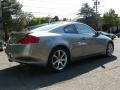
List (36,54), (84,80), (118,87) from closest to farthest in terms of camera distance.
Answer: (118,87) < (84,80) < (36,54)

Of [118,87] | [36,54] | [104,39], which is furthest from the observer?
[104,39]

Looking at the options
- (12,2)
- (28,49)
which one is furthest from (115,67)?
(12,2)

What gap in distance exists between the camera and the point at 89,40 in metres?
8.90

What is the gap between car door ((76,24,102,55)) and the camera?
8.68 meters

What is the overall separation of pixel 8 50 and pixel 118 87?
3337 mm

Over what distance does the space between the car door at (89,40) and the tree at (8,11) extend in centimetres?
3790

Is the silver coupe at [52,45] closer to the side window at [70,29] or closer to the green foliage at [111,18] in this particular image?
the side window at [70,29]

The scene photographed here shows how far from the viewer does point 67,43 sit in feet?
26.1

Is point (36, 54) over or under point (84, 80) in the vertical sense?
over

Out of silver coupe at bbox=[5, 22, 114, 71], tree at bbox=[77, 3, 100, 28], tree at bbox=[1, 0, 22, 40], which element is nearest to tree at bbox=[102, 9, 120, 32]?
tree at bbox=[77, 3, 100, 28]

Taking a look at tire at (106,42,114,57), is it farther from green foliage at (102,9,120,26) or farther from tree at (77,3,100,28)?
green foliage at (102,9,120,26)

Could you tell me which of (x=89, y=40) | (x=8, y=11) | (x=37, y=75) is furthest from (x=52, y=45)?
(x=8, y=11)

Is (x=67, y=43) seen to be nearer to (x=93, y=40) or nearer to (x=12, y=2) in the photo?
(x=93, y=40)

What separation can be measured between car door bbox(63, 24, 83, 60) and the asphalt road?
0.43 meters
